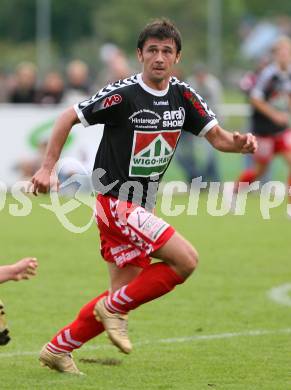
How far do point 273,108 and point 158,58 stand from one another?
939 cm

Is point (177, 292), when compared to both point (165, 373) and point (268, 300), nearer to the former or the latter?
point (268, 300)

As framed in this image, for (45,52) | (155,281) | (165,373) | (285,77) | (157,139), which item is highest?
(45,52)

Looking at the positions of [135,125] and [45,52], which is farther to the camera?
[45,52]

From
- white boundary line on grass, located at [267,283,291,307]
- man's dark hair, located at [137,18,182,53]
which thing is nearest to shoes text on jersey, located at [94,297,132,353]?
man's dark hair, located at [137,18,182,53]

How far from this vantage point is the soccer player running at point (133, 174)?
6691 mm

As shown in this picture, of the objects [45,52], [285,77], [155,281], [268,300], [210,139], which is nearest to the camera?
[155,281]

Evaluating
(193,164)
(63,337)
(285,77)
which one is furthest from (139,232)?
(193,164)

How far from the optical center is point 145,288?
263 inches

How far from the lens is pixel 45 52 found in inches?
1939

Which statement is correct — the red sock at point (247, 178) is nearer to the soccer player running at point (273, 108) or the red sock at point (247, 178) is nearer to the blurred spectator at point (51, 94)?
the soccer player running at point (273, 108)

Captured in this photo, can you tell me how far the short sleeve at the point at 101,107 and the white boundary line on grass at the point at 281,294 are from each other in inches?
126

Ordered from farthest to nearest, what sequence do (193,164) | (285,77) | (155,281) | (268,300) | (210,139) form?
1. (193,164)
2. (285,77)
3. (268,300)
4. (210,139)
5. (155,281)

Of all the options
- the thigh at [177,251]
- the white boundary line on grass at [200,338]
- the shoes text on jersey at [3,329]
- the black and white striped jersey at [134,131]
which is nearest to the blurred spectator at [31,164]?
the white boundary line on grass at [200,338]

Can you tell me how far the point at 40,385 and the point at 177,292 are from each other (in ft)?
11.6
